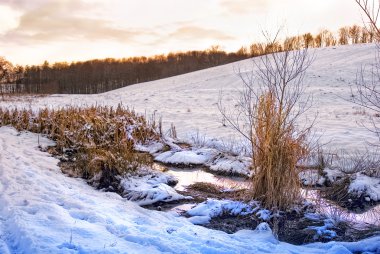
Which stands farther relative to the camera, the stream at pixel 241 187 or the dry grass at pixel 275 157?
the stream at pixel 241 187

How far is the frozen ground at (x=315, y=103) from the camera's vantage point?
12.3 m

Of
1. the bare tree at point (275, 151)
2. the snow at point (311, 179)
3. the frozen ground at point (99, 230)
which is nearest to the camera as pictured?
the frozen ground at point (99, 230)

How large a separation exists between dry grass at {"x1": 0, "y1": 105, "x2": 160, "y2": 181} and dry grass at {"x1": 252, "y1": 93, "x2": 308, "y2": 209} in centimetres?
289

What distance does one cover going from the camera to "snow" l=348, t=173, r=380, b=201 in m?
6.45

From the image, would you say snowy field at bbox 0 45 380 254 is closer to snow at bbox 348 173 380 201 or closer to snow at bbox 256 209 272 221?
snow at bbox 256 209 272 221

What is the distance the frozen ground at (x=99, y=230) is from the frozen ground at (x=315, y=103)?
408cm

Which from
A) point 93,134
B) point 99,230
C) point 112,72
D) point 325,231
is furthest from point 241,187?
Result: point 112,72

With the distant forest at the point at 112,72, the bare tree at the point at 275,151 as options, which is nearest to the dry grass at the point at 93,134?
the bare tree at the point at 275,151

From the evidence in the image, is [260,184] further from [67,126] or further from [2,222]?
[67,126]

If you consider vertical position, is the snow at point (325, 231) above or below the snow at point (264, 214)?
below

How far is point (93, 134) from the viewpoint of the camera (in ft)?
35.0

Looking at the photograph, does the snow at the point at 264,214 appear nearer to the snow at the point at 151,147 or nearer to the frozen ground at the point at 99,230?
the frozen ground at the point at 99,230

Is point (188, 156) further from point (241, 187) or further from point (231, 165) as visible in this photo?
point (241, 187)

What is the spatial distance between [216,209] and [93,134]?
6.05m
